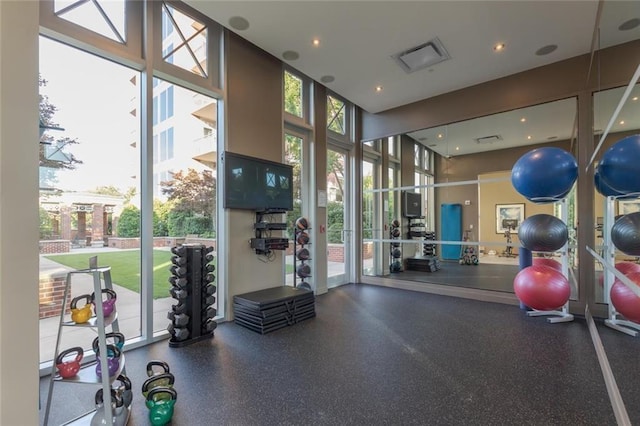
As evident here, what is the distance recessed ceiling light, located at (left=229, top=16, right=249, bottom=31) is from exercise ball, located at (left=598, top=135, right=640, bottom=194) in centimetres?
416

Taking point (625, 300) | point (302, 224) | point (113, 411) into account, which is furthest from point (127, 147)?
point (625, 300)

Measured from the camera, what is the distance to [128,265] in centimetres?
331

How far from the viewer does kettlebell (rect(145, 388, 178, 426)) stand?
196cm

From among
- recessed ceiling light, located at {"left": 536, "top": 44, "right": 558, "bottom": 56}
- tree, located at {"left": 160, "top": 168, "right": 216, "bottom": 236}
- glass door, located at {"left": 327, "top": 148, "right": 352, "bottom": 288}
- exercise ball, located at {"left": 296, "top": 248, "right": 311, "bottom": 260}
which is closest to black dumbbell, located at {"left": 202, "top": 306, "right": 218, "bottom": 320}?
tree, located at {"left": 160, "top": 168, "right": 216, "bottom": 236}

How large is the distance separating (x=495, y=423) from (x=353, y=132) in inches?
227

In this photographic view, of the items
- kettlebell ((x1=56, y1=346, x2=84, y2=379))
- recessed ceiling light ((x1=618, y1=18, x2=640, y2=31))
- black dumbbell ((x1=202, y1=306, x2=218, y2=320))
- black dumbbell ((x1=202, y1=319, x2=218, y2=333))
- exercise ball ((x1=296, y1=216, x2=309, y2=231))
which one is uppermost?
recessed ceiling light ((x1=618, y1=18, x2=640, y2=31))

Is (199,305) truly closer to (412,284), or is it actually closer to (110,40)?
(110,40)

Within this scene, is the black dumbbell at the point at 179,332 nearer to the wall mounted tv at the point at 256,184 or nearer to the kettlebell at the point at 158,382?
the kettlebell at the point at 158,382

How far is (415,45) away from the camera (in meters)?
4.09

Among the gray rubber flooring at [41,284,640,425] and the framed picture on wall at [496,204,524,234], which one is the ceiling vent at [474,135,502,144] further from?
the framed picture on wall at [496,204,524,234]

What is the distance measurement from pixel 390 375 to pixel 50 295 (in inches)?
131

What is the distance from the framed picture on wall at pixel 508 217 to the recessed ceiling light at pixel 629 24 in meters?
6.04

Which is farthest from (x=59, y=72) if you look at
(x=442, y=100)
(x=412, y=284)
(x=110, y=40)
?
(x=412, y=284)

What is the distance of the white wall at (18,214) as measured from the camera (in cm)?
118
